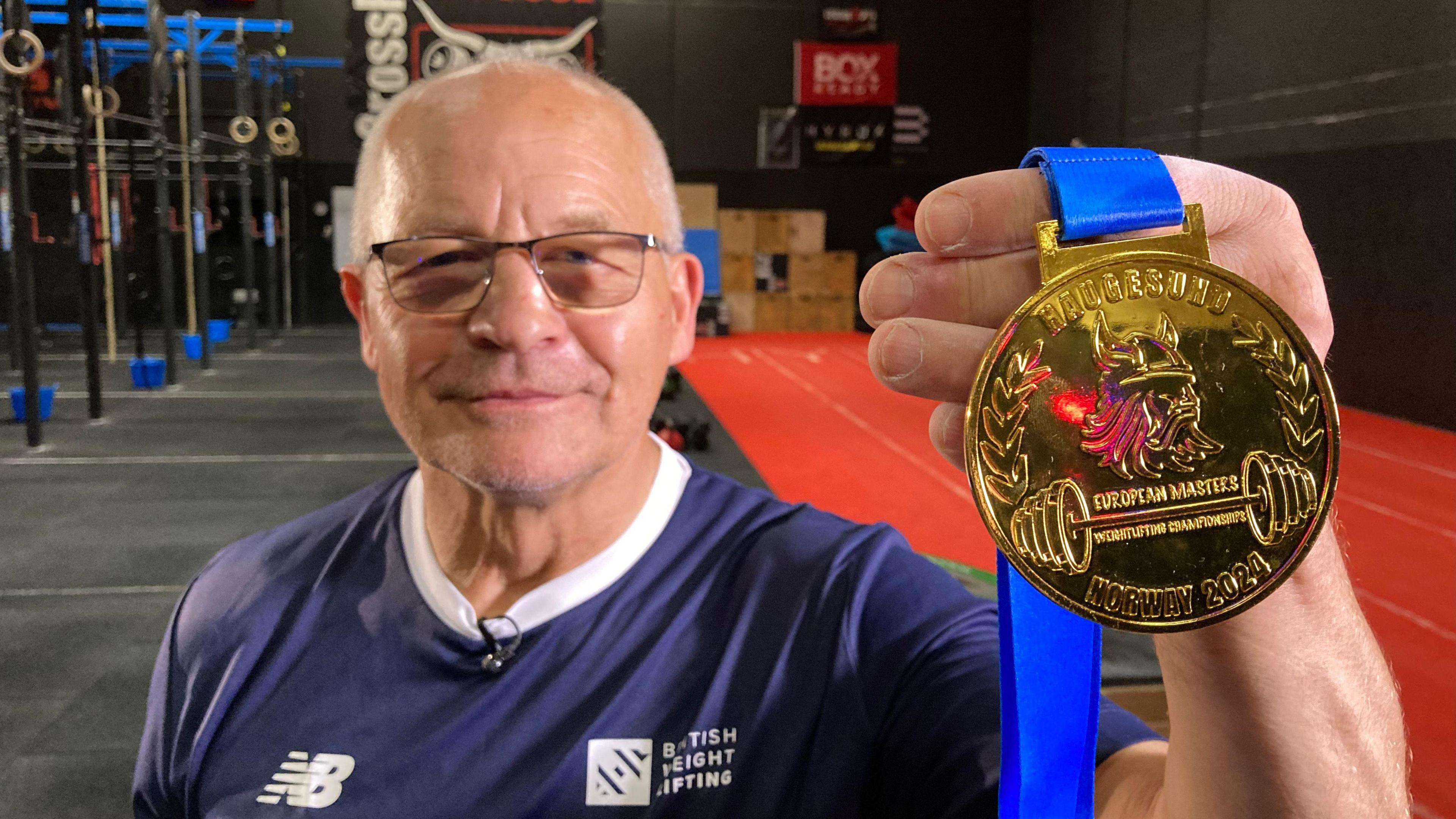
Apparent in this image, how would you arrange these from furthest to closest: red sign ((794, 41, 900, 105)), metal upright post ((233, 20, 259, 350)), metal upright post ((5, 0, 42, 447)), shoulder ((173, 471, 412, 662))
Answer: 1. red sign ((794, 41, 900, 105))
2. metal upright post ((233, 20, 259, 350))
3. metal upright post ((5, 0, 42, 447))
4. shoulder ((173, 471, 412, 662))

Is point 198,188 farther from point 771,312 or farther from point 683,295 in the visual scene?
point 683,295

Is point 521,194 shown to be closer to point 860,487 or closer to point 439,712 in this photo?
point 439,712

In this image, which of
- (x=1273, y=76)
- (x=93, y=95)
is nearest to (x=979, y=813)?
(x=93, y=95)

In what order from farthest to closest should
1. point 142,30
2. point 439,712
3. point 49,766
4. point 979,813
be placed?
point 142,30, point 49,766, point 439,712, point 979,813

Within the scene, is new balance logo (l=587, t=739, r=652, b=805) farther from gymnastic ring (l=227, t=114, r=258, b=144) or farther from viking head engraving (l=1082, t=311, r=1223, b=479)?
gymnastic ring (l=227, t=114, r=258, b=144)

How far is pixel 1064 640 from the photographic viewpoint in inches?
21.6

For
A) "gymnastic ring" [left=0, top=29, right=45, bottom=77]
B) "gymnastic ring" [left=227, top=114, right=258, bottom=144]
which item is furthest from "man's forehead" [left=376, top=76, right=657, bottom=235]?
"gymnastic ring" [left=227, top=114, right=258, bottom=144]

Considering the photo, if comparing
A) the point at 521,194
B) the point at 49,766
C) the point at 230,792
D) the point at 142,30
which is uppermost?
the point at 142,30

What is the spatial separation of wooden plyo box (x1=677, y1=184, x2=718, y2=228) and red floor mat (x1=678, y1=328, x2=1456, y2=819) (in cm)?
377

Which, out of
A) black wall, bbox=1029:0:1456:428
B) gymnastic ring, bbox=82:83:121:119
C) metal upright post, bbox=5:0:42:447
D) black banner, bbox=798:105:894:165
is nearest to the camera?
metal upright post, bbox=5:0:42:447

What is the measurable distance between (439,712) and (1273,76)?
797cm

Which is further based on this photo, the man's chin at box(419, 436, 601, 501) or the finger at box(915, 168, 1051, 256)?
the man's chin at box(419, 436, 601, 501)

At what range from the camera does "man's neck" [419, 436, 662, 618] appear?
3.76 feet

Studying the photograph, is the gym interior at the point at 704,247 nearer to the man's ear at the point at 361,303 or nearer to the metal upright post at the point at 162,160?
the metal upright post at the point at 162,160
